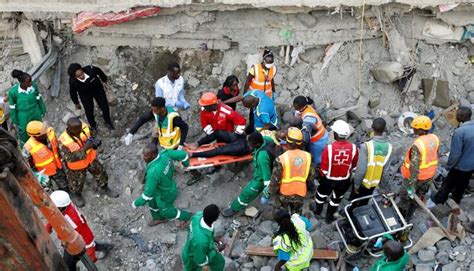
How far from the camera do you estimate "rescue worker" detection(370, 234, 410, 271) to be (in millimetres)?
5090

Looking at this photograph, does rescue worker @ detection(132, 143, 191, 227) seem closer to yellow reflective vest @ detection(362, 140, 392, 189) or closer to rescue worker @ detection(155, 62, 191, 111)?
rescue worker @ detection(155, 62, 191, 111)

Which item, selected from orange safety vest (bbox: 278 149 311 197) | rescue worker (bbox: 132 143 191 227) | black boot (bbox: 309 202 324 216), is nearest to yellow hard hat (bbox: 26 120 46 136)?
rescue worker (bbox: 132 143 191 227)

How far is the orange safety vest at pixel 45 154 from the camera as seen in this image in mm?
6840

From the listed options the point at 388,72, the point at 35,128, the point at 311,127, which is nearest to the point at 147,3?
the point at 35,128

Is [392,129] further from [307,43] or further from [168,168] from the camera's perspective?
[168,168]

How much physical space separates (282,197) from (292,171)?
48cm

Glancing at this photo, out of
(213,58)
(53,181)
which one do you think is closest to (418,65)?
(213,58)

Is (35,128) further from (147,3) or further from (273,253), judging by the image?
(273,253)

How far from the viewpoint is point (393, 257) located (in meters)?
5.12

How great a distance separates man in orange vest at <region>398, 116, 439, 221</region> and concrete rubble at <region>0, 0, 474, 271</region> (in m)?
1.06

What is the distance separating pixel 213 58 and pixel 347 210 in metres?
4.06

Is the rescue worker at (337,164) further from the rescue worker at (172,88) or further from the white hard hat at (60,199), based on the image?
the white hard hat at (60,199)

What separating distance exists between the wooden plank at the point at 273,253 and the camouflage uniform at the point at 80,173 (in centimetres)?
247

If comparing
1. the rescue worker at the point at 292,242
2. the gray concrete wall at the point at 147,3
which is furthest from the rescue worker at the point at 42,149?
the rescue worker at the point at 292,242
